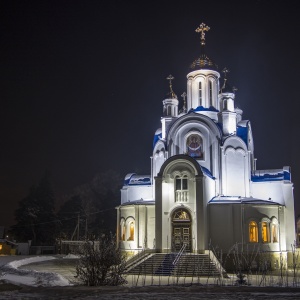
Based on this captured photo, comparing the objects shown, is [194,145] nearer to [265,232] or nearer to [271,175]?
[271,175]

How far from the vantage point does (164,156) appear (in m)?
33.8

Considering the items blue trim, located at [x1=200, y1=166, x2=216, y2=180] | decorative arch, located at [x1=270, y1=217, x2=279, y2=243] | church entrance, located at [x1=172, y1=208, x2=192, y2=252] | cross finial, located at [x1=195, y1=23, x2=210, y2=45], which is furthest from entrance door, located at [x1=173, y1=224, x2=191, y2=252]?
cross finial, located at [x1=195, y1=23, x2=210, y2=45]

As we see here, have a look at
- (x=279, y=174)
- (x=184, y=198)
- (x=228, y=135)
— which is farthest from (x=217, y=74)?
(x=184, y=198)

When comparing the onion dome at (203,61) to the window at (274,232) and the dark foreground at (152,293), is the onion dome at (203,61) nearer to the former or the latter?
the window at (274,232)

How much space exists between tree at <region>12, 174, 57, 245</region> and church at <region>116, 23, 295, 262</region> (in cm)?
1698

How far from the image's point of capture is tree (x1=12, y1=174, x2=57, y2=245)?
49.3m

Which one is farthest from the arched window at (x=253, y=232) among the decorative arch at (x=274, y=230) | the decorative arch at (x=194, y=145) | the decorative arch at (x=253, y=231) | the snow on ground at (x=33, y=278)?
the snow on ground at (x=33, y=278)

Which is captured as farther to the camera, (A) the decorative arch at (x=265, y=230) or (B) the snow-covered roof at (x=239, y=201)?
(B) the snow-covered roof at (x=239, y=201)

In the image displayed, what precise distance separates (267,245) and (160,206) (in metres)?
7.36

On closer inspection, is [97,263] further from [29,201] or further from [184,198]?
[29,201]

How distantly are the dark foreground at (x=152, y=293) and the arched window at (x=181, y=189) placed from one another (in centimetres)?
1486

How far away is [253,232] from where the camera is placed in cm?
2950

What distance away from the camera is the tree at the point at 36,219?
49.3m

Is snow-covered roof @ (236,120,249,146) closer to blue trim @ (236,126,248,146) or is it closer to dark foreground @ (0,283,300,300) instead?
blue trim @ (236,126,248,146)
